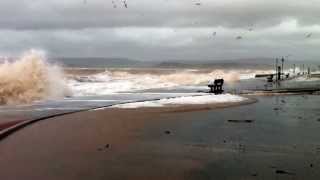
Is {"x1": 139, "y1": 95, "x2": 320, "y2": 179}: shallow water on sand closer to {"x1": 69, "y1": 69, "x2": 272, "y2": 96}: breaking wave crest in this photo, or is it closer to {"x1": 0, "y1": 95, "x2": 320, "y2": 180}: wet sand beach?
{"x1": 0, "y1": 95, "x2": 320, "y2": 180}: wet sand beach

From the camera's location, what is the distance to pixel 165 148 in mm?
11766

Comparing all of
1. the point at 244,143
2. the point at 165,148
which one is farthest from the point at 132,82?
the point at 165,148

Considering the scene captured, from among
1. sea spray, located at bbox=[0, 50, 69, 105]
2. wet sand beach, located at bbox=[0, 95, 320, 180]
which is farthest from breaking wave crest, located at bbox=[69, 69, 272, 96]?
wet sand beach, located at bbox=[0, 95, 320, 180]

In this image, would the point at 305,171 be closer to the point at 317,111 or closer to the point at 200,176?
the point at 200,176

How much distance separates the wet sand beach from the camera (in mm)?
9336

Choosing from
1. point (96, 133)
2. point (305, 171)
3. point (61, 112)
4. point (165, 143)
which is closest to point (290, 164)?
point (305, 171)

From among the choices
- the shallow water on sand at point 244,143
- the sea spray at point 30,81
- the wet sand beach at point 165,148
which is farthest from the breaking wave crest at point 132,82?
the wet sand beach at point 165,148

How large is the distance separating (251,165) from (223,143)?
2.52 m

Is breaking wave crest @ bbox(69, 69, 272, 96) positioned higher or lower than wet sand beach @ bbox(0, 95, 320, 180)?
higher

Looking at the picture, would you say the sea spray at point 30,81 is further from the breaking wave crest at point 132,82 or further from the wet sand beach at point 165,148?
the wet sand beach at point 165,148

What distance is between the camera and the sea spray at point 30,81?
2900 cm

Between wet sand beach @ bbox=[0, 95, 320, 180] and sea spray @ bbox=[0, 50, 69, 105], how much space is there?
37.2 ft

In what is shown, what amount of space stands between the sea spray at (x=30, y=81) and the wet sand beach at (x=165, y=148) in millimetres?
11333

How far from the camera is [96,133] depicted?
556 inches
